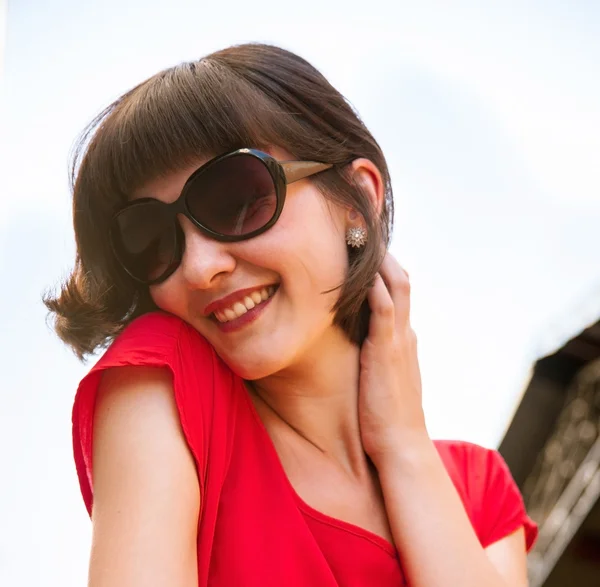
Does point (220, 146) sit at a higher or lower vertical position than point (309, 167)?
higher

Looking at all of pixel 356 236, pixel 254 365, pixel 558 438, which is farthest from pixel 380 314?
pixel 558 438

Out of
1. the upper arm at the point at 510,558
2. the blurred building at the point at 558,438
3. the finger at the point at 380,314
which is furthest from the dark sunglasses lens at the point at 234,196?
the blurred building at the point at 558,438

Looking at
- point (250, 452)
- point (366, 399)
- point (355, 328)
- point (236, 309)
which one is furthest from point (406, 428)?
point (236, 309)

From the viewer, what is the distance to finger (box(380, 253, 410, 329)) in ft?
5.78

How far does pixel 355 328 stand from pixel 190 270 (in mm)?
541

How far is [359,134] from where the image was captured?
164 centimetres

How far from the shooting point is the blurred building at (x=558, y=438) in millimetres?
2996

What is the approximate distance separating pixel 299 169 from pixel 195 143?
0.74 ft

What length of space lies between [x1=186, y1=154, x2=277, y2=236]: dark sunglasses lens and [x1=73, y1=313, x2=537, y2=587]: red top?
236 mm

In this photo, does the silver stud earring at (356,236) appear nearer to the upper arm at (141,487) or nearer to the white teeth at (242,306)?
the white teeth at (242,306)

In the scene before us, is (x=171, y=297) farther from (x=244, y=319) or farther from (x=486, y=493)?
(x=486, y=493)

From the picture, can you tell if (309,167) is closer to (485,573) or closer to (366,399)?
(366,399)

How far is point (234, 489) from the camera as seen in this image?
131 cm

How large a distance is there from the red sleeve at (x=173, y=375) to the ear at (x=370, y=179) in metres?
0.58
